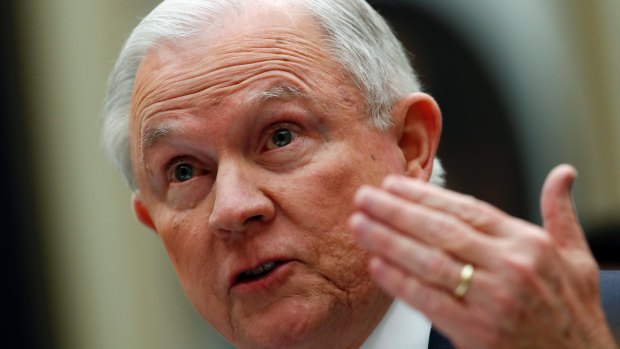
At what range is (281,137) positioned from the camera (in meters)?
2.64

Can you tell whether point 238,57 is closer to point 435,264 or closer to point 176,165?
point 176,165

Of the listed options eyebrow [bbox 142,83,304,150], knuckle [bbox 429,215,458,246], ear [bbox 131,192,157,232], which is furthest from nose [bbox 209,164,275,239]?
knuckle [bbox 429,215,458,246]

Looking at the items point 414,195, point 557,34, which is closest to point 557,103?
point 557,34

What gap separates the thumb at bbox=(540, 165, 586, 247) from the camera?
185 centimetres

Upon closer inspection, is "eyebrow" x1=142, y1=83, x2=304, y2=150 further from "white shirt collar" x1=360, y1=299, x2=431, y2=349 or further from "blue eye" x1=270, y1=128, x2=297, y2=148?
"white shirt collar" x1=360, y1=299, x2=431, y2=349

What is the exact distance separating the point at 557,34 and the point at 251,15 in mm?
3652

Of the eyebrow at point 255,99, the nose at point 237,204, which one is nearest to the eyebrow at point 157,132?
the eyebrow at point 255,99

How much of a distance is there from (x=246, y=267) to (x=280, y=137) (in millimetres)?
386

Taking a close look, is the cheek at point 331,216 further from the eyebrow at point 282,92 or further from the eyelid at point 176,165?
the eyelid at point 176,165

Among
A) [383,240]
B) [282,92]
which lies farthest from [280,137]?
[383,240]

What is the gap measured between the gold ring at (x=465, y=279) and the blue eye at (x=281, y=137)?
3.23 ft

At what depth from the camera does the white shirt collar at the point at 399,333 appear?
2703 mm

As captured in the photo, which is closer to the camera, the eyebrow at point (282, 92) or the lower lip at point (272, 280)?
the lower lip at point (272, 280)

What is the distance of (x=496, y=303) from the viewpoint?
1732mm
